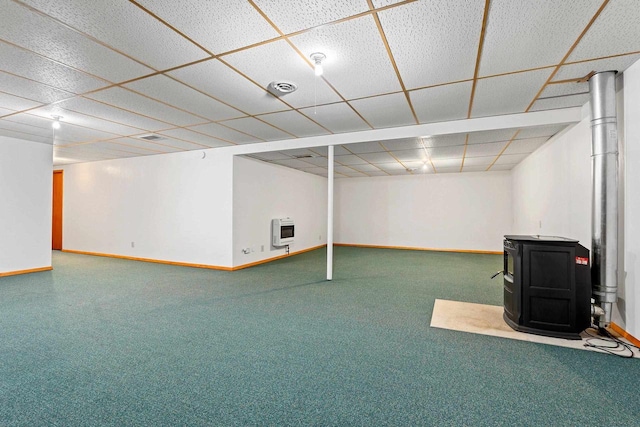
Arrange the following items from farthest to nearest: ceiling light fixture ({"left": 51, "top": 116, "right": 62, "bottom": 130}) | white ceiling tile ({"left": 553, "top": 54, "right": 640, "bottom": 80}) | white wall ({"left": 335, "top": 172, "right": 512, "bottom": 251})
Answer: white wall ({"left": 335, "top": 172, "right": 512, "bottom": 251})
ceiling light fixture ({"left": 51, "top": 116, "right": 62, "bottom": 130})
white ceiling tile ({"left": 553, "top": 54, "right": 640, "bottom": 80})

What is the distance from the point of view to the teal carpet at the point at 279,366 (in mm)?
1828

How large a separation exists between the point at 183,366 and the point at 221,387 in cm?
47

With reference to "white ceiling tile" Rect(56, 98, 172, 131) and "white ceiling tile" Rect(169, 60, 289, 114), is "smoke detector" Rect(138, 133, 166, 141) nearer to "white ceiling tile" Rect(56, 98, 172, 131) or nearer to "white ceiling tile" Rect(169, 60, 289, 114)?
"white ceiling tile" Rect(56, 98, 172, 131)

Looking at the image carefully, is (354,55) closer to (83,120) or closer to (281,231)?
(83,120)

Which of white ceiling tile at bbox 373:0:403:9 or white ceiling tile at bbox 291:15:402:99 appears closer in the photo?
white ceiling tile at bbox 373:0:403:9

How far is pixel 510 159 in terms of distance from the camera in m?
6.90

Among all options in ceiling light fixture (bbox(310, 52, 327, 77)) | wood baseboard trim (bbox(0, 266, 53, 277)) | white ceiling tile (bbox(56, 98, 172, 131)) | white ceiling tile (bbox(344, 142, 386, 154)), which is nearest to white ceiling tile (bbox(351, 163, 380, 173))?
white ceiling tile (bbox(344, 142, 386, 154))

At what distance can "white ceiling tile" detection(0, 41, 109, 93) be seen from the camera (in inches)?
101

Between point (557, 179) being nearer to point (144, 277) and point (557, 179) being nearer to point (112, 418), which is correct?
Result: point (112, 418)

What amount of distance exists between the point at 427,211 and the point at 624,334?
6.73 metres

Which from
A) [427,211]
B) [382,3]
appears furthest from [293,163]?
[382,3]

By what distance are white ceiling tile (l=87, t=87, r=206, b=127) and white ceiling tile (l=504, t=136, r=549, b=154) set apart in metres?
5.12

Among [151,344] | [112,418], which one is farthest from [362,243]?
[112,418]

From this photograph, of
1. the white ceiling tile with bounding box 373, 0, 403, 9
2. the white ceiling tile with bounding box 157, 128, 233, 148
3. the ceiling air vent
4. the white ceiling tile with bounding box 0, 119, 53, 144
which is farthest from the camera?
the ceiling air vent
